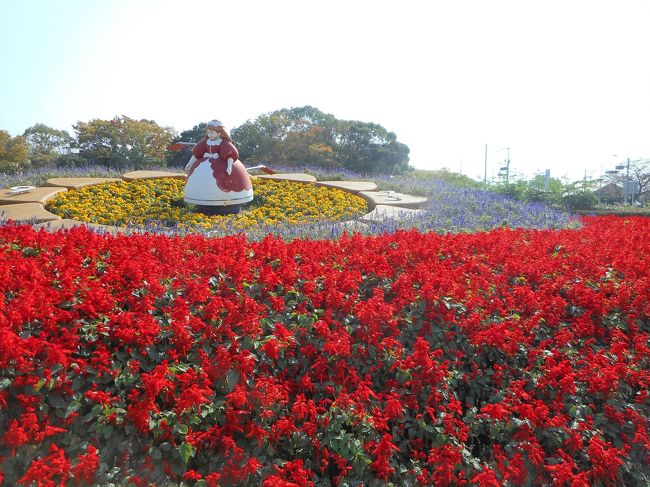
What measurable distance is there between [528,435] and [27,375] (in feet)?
8.70

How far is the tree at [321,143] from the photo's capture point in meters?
21.2

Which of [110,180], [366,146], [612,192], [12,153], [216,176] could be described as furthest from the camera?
[612,192]

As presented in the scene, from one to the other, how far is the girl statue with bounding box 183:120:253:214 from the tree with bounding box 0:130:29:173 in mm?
12448

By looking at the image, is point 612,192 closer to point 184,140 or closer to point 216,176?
point 184,140

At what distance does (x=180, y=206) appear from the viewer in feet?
34.2

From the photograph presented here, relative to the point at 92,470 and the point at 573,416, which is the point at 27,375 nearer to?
the point at 92,470

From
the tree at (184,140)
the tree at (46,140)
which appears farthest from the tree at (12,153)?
the tree at (184,140)

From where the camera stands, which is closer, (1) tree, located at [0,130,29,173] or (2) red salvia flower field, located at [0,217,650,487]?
(2) red salvia flower field, located at [0,217,650,487]

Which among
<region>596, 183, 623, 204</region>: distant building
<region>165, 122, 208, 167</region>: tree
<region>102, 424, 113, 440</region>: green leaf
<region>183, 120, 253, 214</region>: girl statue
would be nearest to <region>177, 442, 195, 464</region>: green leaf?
<region>102, 424, 113, 440</region>: green leaf

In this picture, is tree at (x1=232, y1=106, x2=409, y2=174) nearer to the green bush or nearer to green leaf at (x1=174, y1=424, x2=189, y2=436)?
the green bush

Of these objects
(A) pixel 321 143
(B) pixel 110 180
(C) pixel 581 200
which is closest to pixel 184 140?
(A) pixel 321 143

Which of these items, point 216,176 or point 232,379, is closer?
point 232,379

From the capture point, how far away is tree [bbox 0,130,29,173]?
1856cm

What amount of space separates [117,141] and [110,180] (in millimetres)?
9566
